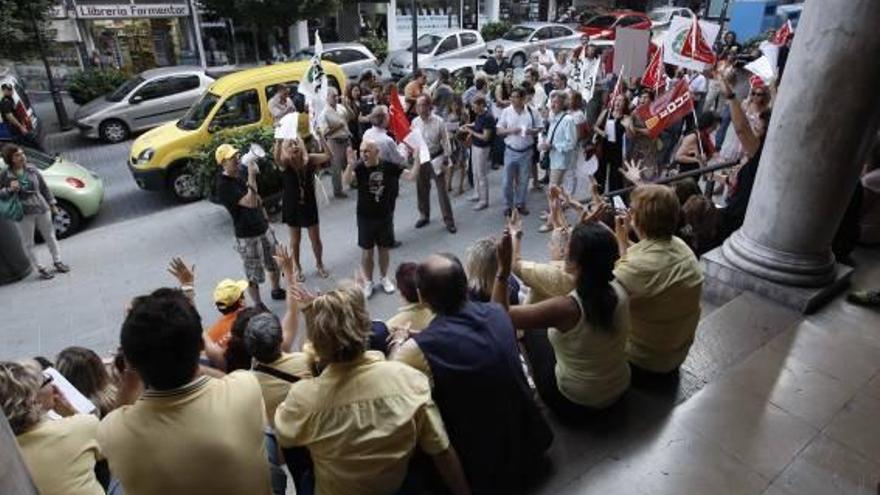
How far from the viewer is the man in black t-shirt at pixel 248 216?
6012mm

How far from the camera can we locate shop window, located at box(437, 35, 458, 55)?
65.4 ft

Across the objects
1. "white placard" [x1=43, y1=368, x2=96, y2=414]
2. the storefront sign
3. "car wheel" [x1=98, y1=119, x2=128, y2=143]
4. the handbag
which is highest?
the storefront sign

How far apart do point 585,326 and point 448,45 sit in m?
18.7

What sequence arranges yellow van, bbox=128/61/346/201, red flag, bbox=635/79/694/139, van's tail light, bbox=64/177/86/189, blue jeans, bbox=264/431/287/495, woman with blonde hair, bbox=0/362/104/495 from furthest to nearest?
yellow van, bbox=128/61/346/201, van's tail light, bbox=64/177/86/189, red flag, bbox=635/79/694/139, blue jeans, bbox=264/431/287/495, woman with blonde hair, bbox=0/362/104/495

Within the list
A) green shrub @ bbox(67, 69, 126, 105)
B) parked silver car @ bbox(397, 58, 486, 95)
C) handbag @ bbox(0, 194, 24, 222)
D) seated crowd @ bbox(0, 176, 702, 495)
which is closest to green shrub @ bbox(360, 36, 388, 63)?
parked silver car @ bbox(397, 58, 486, 95)

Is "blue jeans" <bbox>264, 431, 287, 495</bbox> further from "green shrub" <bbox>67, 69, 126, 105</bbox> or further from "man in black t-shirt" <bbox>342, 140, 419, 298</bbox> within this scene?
"green shrub" <bbox>67, 69, 126, 105</bbox>

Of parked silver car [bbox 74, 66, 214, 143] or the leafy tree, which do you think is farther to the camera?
parked silver car [bbox 74, 66, 214, 143]

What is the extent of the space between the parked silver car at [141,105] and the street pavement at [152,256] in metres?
4.35

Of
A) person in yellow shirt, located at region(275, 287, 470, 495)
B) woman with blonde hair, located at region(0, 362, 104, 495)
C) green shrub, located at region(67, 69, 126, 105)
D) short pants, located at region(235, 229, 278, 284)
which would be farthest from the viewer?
green shrub, located at region(67, 69, 126, 105)

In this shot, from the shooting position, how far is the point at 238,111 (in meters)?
10.7

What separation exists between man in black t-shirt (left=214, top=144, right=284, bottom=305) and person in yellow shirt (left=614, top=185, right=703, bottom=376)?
408cm

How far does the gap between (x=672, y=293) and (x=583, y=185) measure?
6867mm

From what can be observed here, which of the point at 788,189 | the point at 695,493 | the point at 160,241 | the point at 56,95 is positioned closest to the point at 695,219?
the point at 788,189

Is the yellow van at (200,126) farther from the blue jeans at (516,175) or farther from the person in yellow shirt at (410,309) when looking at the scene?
the person in yellow shirt at (410,309)
